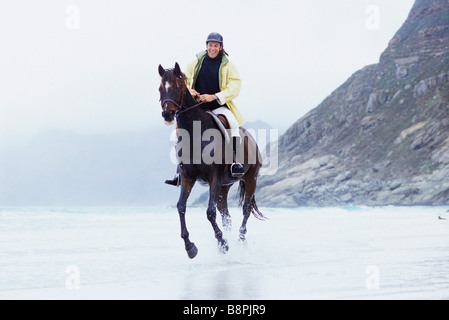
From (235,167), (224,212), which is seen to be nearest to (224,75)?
(235,167)

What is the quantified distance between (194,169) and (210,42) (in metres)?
2.23

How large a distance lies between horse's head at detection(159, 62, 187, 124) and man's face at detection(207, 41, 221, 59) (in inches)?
56.6

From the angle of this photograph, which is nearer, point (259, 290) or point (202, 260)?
point (259, 290)

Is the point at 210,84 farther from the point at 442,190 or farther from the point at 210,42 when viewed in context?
the point at 442,190

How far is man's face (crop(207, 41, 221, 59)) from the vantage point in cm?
997

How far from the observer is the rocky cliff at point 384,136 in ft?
280

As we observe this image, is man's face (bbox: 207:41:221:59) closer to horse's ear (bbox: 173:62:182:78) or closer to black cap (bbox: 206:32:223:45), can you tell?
black cap (bbox: 206:32:223:45)

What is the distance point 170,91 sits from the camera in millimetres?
8477

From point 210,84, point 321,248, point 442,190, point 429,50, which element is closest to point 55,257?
point 210,84

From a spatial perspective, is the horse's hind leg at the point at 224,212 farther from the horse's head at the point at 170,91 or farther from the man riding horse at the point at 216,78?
the horse's head at the point at 170,91

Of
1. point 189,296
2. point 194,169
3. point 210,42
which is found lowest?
Result: point 189,296

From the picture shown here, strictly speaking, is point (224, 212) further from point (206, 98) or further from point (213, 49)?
point (213, 49)

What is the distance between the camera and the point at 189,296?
19.2 feet

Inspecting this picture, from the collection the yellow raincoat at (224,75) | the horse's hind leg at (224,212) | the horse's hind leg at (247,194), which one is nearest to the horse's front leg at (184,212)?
the yellow raincoat at (224,75)
